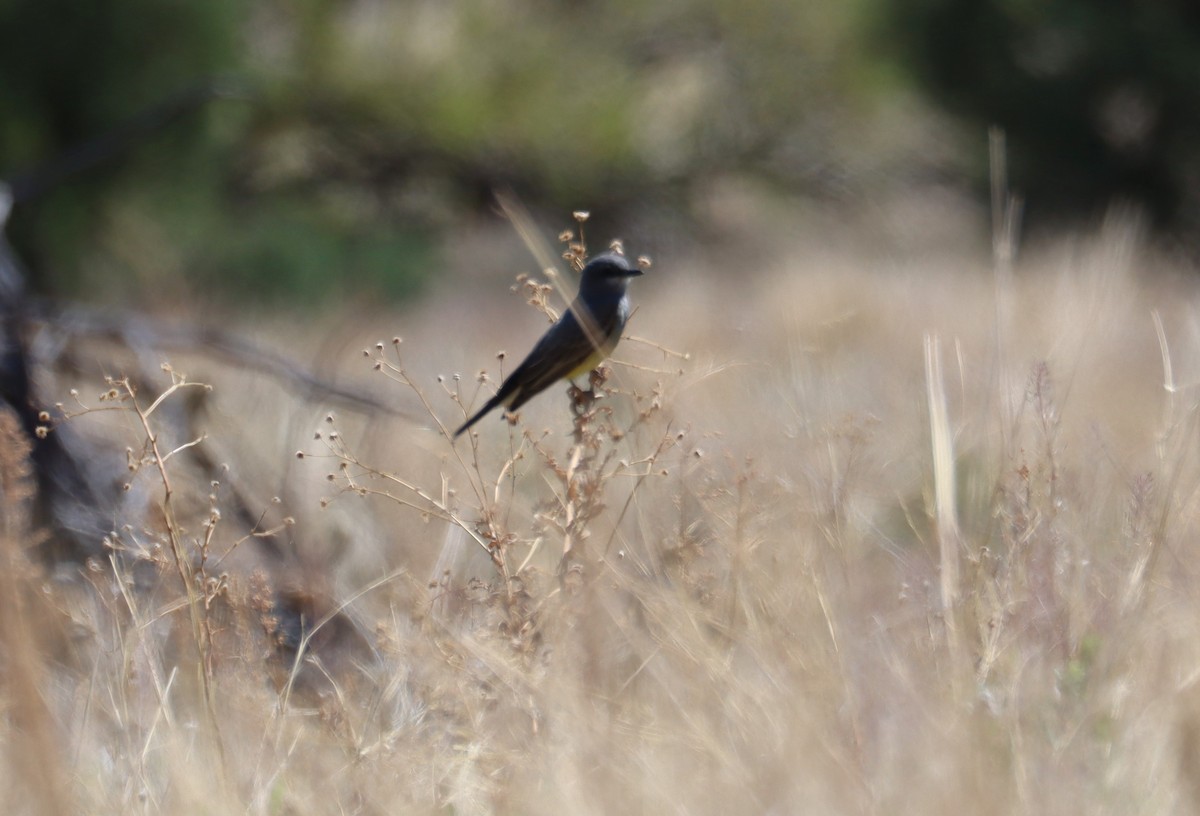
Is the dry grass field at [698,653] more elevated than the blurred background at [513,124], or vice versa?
the blurred background at [513,124]

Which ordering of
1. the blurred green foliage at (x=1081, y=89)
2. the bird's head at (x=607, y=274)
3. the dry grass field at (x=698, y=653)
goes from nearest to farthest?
the dry grass field at (x=698, y=653) → the bird's head at (x=607, y=274) → the blurred green foliage at (x=1081, y=89)

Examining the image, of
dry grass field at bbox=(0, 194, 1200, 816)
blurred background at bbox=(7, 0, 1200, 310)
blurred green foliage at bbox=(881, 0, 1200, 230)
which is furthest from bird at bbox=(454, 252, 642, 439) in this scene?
blurred green foliage at bbox=(881, 0, 1200, 230)

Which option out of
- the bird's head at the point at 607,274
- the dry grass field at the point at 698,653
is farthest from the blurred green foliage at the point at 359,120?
the dry grass field at the point at 698,653

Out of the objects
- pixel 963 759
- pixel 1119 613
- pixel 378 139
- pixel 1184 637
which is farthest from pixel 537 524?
pixel 378 139

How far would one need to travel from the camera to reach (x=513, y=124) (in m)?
14.7

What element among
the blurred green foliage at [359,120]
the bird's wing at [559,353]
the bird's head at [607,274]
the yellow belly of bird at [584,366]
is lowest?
the yellow belly of bird at [584,366]

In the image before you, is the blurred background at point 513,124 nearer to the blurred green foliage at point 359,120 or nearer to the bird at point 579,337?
the blurred green foliage at point 359,120

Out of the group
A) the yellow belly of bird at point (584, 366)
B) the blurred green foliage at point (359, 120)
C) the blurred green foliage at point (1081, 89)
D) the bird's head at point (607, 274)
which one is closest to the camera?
the yellow belly of bird at point (584, 366)

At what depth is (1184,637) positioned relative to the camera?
2.46 m

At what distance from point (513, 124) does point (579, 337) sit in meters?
11.7

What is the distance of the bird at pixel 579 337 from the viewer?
133 inches

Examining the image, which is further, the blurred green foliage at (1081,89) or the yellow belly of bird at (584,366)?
the blurred green foliage at (1081,89)

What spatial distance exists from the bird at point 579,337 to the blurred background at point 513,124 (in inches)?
81.7

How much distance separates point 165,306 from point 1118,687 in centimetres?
580
